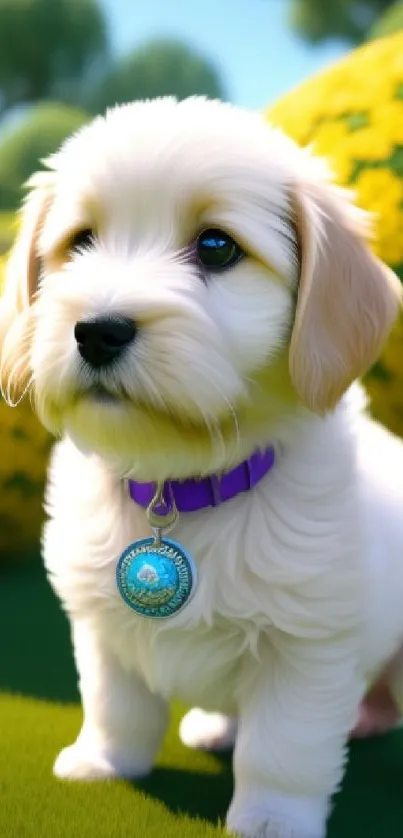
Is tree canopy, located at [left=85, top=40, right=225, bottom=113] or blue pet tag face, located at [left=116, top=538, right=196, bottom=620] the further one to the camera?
tree canopy, located at [left=85, top=40, right=225, bottom=113]

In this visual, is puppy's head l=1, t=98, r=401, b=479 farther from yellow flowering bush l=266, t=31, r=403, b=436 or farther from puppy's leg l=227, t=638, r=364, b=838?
yellow flowering bush l=266, t=31, r=403, b=436

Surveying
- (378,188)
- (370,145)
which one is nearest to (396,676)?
(378,188)

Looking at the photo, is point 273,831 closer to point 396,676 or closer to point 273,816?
point 273,816

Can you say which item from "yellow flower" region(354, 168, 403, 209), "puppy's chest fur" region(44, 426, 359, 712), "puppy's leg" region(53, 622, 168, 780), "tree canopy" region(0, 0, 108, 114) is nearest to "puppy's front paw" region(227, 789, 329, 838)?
"puppy's chest fur" region(44, 426, 359, 712)

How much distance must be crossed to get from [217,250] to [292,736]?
1.04 m

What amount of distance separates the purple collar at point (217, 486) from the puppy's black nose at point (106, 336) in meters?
0.47

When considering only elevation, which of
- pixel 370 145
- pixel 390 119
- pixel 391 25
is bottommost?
pixel 370 145

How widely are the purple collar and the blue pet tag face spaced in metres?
0.09

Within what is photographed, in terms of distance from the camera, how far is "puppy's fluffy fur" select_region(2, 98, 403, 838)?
6.20ft

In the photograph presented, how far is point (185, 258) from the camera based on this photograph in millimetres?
1979

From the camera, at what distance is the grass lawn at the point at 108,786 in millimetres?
2188

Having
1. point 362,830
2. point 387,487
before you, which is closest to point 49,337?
point 387,487

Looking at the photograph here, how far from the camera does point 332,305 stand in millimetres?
1989

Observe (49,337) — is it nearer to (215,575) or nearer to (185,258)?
(185,258)
